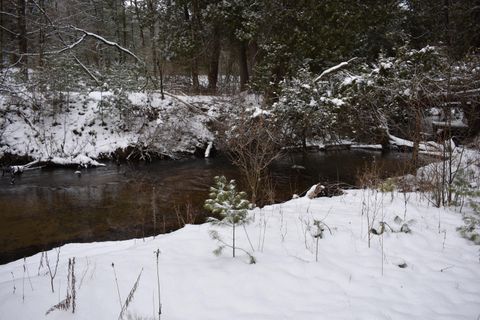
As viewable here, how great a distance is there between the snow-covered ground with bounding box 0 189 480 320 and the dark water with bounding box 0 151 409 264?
179cm

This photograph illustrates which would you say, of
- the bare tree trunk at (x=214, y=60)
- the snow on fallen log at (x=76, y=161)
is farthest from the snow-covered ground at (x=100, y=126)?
the bare tree trunk at (x=214, y=60)

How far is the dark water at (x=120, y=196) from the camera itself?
613 cm

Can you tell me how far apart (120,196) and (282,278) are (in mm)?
6415

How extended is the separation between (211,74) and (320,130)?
8992 millimetres

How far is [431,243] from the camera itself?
13.0 feet

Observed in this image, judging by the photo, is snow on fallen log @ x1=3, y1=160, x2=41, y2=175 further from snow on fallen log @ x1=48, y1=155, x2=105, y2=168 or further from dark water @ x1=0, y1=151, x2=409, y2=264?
snow on fallen log @ x1=48, y1=155, x2=105, y2=168

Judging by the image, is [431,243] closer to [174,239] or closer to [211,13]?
[174,239]

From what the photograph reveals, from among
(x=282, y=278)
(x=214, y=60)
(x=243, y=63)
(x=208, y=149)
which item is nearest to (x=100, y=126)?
(x=208, y=149)

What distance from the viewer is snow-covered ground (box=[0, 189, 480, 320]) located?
2.61m

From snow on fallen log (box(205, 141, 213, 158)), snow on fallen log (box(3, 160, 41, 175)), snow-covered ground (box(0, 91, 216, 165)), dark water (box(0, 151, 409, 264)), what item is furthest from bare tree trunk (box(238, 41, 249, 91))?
snow on fallen log (box(3, 160, 41, 175))

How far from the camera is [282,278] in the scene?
3096 millimetres

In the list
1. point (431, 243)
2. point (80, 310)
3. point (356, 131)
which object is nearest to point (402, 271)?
point (431, 243)

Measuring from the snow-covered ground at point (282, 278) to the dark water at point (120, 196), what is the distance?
1789 mm

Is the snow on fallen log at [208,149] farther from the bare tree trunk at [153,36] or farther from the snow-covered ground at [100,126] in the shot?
the bare tree trunk at [153,36]
